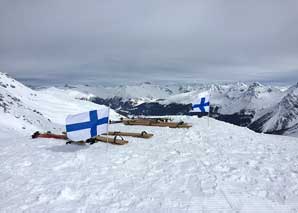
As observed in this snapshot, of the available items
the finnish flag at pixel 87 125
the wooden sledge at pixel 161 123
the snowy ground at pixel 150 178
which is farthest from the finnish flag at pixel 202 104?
the finnish flag at pixel 87 125

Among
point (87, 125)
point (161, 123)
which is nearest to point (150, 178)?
point (87, 125)

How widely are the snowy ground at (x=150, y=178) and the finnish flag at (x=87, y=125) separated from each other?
49.7 inches

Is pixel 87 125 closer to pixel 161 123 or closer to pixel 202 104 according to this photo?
pixel 202 104

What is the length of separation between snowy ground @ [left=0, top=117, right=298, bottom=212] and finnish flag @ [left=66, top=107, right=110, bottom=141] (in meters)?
1.26

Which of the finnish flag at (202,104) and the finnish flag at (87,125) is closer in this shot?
the finnish flag at (87,125)

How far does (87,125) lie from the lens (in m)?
14.5

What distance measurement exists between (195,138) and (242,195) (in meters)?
10.6

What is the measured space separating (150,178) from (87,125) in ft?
17.1

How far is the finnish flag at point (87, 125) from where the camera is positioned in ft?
47.2

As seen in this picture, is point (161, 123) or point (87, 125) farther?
point (161, 123)

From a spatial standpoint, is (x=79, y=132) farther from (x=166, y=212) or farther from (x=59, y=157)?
(x=166, y=212)

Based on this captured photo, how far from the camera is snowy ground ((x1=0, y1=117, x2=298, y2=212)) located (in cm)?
873

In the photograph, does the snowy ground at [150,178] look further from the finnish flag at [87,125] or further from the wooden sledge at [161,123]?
the wooden sledge at [161,123]

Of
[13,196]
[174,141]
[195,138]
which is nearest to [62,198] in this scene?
[13,196]
